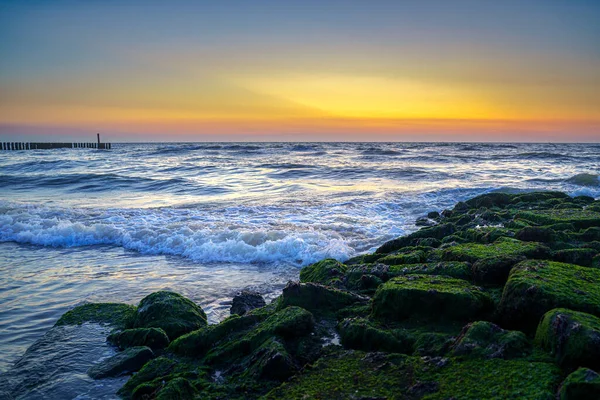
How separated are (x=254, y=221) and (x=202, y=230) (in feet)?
6.63

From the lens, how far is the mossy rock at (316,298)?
15.6ft

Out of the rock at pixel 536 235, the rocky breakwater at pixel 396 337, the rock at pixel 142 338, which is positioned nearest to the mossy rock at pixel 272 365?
the rocky breakwater at pixel 396 337

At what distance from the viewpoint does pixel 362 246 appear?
403 inches

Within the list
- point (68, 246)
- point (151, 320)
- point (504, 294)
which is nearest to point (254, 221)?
point (68, 246)

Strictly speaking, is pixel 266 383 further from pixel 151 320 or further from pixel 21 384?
pixel 21 384

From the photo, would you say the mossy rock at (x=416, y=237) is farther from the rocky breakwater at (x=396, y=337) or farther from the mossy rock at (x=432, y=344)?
the mossy rock at (x=432, y=344)

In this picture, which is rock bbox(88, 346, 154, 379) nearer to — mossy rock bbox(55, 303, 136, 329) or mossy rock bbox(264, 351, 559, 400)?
mossy rock bbox(55, 303, 136, 329)

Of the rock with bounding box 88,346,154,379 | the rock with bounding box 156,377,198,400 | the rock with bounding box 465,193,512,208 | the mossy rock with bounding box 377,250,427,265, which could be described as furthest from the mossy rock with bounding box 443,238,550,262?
the rock with bounding box 465,193,512,208

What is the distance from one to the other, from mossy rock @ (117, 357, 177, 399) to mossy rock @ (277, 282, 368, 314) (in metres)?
1.28

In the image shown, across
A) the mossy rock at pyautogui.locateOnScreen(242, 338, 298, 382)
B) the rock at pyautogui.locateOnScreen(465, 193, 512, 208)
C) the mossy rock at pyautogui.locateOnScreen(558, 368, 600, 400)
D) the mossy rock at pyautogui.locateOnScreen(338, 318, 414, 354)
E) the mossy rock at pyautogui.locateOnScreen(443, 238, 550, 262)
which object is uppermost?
the mossy rock at pyautogui.locateOnScreen(443, 238, 550, 262)

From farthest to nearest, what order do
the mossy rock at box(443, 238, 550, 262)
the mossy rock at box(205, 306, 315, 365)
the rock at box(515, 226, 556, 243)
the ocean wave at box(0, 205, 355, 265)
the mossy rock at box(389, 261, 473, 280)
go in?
the ocean wave at box(0, 205, 355, 265) → the rock at box(515, 226, 556, 243) → the mossy rock at box(443, 238, 550, 262) → the mossy rock at box(389, 261, 473, 280) → the mossy rock at box(205, 306, 315, 365)

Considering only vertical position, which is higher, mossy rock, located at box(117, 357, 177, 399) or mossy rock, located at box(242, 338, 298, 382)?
mossy rock, located at box(242, 338, 298, 382)

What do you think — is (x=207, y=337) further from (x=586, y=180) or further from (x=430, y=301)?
(x=586, y=180)

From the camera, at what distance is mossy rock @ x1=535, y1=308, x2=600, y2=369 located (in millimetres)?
2852
